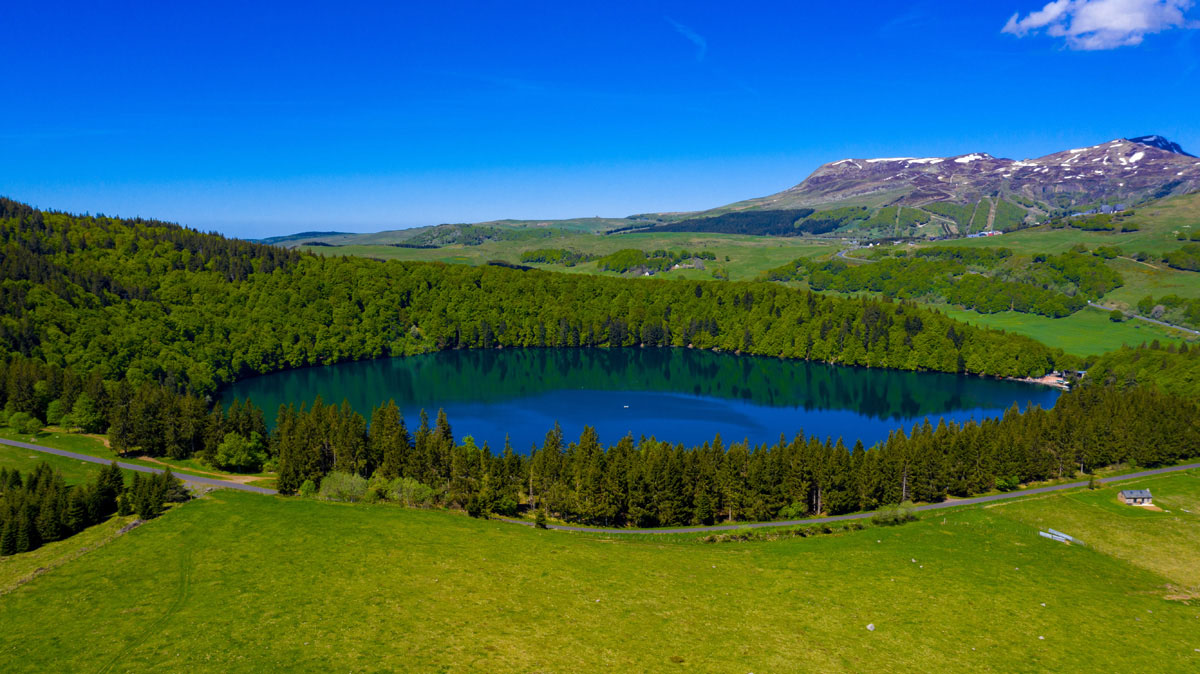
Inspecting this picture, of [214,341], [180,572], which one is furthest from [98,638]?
[214,341]

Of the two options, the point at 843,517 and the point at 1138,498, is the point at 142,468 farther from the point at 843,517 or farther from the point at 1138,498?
the point at 1138,498

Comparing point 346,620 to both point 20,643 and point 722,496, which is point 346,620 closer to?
point 20,643

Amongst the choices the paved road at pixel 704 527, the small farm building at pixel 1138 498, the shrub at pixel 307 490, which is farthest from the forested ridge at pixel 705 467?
the small farm building at pixel 1138 498

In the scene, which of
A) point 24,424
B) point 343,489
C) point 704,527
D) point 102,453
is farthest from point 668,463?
point 24,424

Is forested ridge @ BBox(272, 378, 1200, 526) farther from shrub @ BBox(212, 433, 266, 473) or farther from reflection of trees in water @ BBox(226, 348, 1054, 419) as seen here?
reflection of trees in water @ BBox(226, 348, 1054, 419)

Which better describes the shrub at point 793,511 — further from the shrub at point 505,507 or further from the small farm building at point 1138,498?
the small farm building at point 1138,498

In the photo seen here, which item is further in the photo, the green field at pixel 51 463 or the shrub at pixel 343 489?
the green field at pixel 51 463
